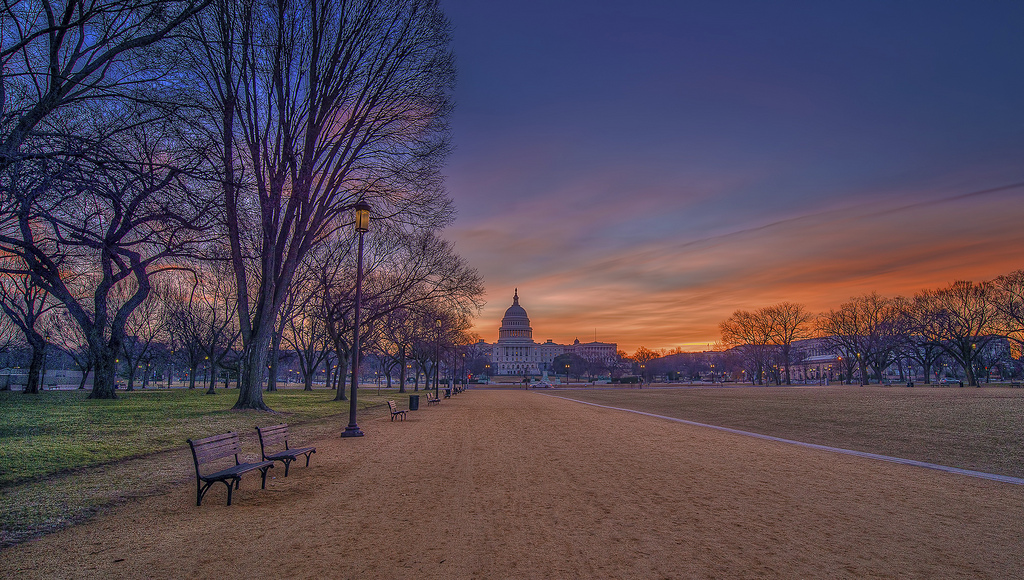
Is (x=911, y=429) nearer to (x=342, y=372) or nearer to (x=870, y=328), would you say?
(x=342, y=372)

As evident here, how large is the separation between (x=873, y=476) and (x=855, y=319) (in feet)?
258

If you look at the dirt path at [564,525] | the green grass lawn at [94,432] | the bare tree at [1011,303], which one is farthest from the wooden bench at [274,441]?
the bare tree at [1011,303]

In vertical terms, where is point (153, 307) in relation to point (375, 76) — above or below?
below

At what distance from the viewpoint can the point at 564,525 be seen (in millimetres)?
6105

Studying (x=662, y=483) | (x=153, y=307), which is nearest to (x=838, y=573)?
(x=662, y=483)

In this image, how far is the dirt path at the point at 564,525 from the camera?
480 centimetres

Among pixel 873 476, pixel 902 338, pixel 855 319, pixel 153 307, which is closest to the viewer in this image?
pixel 873 476

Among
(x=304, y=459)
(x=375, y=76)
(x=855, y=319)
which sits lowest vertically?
(x=304, y=459)

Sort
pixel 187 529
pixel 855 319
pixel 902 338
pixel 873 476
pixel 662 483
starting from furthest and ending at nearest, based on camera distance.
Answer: pixel 855 319 < pixel 902 338 < pixel 873 476 < pixel 662 483 < pixel 187 529

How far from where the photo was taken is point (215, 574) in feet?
15.0

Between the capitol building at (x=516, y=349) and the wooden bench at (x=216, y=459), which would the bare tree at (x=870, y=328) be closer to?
the wooden bench at (x=216, y=459)

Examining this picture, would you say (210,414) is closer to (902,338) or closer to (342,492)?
(342,492)

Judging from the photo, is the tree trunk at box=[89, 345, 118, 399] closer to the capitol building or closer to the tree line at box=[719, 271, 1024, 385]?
the tree line at box=[719, 271, 1024, 385]

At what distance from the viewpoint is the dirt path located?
4.80m
